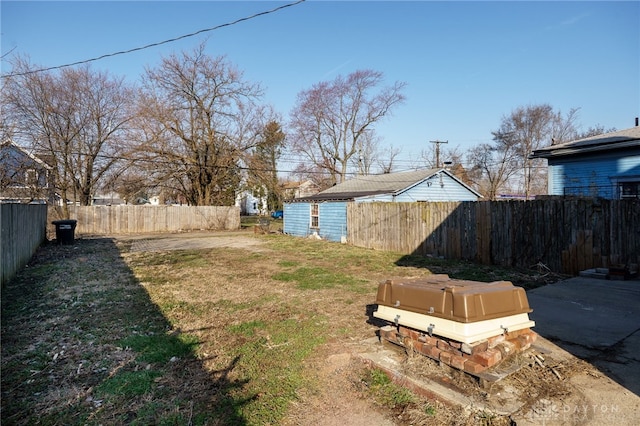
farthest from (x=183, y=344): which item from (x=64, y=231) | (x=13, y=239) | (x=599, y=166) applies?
(x=64, y=231)

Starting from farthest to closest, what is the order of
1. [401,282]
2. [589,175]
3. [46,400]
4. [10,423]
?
1. [589,175]
2. [401,282]
3. [46,400]
4. [10,423]

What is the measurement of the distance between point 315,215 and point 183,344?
14.9 meters

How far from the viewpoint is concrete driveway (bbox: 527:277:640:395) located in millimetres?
3404

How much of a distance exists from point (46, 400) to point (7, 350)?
5.03 ft

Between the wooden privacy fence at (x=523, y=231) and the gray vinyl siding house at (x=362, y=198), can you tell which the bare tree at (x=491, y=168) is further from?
the wooden privacy fence at (x=523, y=231)

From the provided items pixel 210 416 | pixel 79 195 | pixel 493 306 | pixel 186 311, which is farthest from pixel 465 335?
pixel 79 195

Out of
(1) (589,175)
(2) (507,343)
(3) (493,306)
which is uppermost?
(1) (589,175)

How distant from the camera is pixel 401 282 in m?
3.75

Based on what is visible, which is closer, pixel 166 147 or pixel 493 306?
pixel 493 306

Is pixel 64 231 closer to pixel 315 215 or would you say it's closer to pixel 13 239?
pixel 13 239

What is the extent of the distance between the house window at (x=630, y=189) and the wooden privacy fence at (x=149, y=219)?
74.0ft

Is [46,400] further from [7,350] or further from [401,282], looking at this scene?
[401,282]

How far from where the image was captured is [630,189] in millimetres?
10945

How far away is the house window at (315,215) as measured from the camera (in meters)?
18.8
